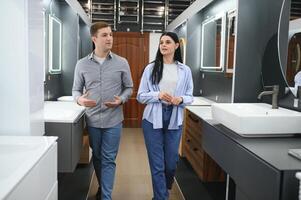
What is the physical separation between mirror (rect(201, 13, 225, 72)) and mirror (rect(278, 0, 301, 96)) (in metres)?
1.39

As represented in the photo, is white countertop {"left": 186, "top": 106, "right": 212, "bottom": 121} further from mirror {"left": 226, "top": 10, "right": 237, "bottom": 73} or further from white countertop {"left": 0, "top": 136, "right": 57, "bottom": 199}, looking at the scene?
white countertop {"left": 0, "top": 136, "right": 57, "bottom": 199}

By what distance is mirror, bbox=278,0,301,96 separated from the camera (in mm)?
2467

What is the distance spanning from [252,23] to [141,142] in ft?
11.6

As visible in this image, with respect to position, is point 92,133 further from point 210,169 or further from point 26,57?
point 210,169

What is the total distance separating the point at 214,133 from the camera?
7.98 ft

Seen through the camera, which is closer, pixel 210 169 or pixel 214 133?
pixel 214 133

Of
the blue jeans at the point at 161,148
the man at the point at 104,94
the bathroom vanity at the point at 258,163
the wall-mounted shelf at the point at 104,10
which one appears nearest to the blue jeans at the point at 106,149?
the man at the point at 104,94

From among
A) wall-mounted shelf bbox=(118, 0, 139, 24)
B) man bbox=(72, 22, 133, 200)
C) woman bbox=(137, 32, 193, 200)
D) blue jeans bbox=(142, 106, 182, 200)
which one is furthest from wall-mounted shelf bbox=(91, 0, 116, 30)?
blue jeans bbox=(142, 106, 182, 200)

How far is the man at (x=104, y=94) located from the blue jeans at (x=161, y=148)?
1.06 ft

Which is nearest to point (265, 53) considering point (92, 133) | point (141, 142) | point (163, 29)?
point (92, 133)

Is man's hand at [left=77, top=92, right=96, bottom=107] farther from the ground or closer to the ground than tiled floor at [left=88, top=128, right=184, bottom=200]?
farther from the ground

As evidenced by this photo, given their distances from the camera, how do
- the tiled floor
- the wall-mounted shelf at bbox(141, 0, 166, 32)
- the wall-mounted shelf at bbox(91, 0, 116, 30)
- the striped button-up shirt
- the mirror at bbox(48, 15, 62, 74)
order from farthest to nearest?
the wall-mounted shelf at bbox(141, 0, 166, 32) → the wall-mounted shelf at bbox(91, 0, 116, 30) → the mirror at bbox(48, 15, 62, 74) → the tiled floor → the striped button-up shirt

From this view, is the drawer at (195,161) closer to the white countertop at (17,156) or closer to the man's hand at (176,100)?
the man's hand at (176,100)

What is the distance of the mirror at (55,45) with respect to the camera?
4.01 meters
